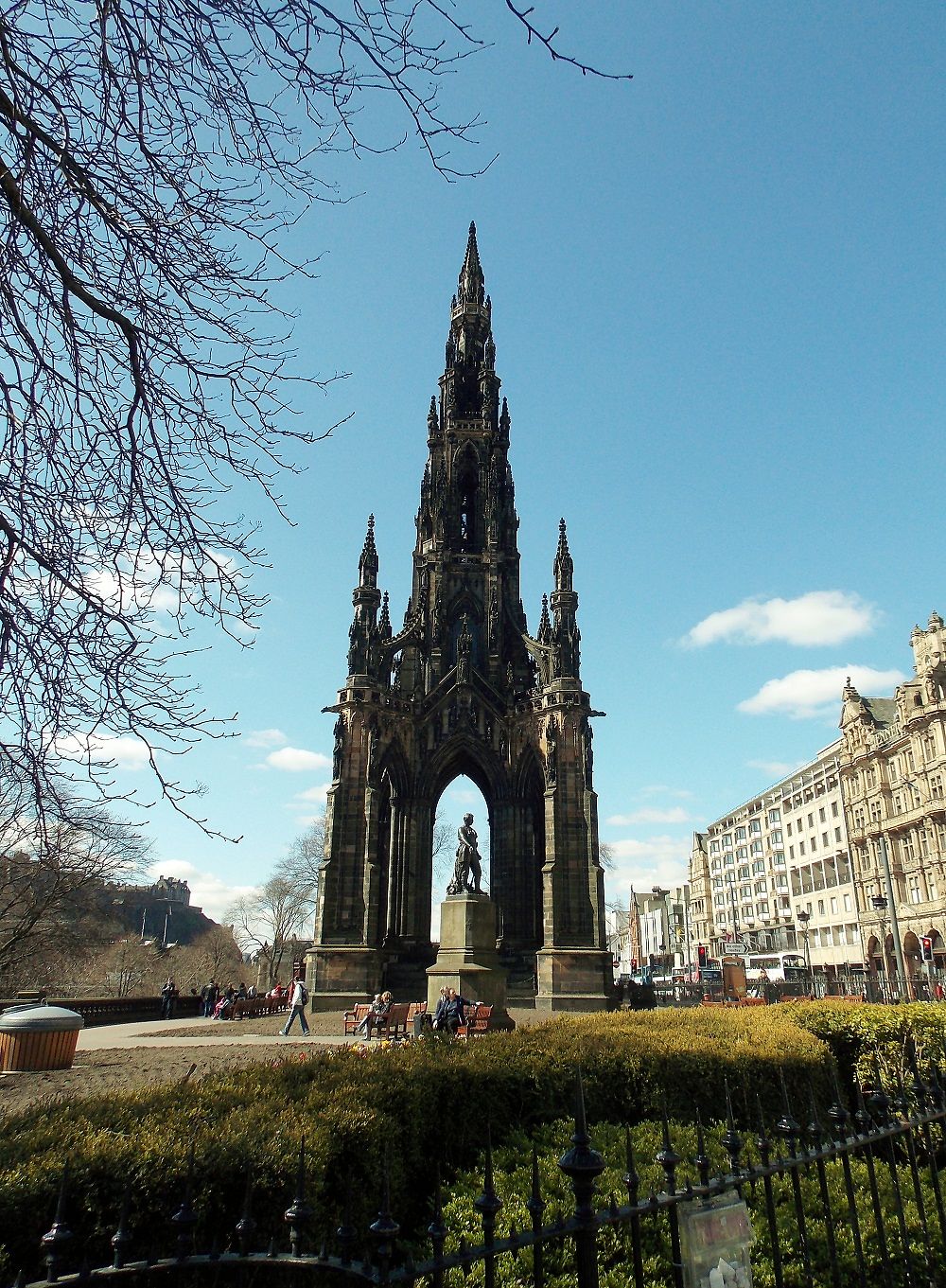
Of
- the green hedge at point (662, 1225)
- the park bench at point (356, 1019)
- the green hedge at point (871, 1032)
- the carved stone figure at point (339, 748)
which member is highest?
the carved stone figure at point (339, 748)

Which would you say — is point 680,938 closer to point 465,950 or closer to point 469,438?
point 469,438

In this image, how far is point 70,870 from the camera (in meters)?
9.64

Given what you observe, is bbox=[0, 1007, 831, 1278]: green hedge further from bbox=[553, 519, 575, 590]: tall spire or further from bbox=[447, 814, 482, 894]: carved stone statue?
bbox=[553, 519, 575, 590]: tall spire

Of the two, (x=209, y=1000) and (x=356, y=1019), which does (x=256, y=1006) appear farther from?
(x=356, y=1019)

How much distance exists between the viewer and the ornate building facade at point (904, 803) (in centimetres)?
4078

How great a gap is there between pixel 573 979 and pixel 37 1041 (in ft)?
59.1

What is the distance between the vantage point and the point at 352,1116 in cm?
512

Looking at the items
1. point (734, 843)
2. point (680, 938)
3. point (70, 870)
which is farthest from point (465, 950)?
point (680, 938)

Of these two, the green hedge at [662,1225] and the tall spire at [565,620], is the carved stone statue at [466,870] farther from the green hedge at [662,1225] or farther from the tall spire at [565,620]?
the green hedge at [662,1225]

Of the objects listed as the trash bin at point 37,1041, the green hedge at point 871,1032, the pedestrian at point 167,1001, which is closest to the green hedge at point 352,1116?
the green hedge at point 871,1032

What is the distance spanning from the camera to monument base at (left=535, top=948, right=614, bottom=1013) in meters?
26.9

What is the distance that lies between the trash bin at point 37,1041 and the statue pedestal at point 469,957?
752cm

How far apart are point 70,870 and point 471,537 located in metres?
30.6

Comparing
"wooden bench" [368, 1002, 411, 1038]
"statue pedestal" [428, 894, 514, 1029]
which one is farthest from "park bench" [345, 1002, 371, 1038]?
"statue pedestal" [428, 894, 514, 1029]
